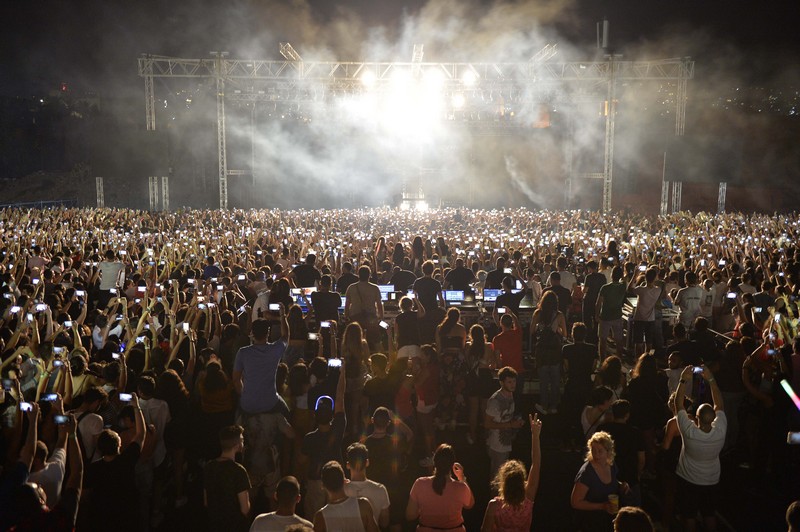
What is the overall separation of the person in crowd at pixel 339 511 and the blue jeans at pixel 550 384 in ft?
13.5

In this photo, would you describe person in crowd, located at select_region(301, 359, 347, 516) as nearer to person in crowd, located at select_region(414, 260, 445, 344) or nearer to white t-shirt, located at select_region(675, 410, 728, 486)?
white t-shirt, located at select_region(675, 410, 728, 486)

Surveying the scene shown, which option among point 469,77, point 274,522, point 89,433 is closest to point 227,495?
point 274,522

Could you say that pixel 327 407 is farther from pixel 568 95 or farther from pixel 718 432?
pixel 568 95

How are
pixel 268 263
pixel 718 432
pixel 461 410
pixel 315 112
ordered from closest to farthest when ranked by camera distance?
pixel 718 432 → pixel 461 410 → pixel 268 263 → pixel 315 112

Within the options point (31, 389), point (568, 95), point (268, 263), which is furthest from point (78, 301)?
point (568, 95)

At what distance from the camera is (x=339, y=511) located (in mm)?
3785

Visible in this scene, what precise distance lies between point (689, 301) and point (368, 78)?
701 inches

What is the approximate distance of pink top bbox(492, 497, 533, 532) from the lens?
3.89 m

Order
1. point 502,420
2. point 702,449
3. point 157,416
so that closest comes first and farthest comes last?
point 702,449 → point 157,416 → point 502,420

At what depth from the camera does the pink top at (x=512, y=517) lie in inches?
153

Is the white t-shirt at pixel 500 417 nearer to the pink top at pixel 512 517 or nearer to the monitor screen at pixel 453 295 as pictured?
the pink top at pixel 512 517

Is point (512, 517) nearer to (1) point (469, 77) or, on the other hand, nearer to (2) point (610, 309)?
(2) point (610, 309)

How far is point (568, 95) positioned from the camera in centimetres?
2697

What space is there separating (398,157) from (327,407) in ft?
120
